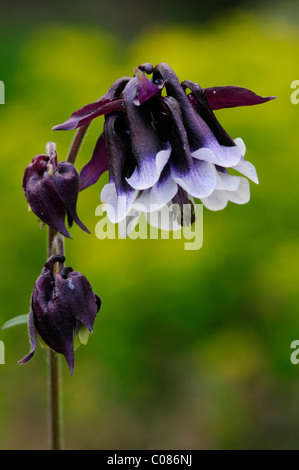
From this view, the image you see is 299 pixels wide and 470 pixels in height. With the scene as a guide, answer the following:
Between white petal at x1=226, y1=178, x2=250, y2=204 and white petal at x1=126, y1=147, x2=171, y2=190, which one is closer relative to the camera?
white petal at x1=126, y1=147, x2=171, y2=190

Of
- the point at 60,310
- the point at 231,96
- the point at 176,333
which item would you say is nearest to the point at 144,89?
the point at 231,96

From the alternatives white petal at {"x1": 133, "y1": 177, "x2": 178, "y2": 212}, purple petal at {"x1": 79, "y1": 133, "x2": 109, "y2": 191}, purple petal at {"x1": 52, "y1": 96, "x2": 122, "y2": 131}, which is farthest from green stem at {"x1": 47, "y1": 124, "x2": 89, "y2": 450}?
white petal at {"x1": 133, "y1": 177, "x2": 178, "y2": 212}

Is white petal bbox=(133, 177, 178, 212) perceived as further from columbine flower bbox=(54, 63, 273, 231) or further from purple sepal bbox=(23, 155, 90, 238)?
purple sepal bbox=(23, 155, 90, 238)

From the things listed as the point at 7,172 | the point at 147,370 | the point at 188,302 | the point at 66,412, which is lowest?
the point at 66,412

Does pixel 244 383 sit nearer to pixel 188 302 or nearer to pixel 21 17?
pixel 188 302

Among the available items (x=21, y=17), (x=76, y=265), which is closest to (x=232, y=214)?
(x=76, y=265)

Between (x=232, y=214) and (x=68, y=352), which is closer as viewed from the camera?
(x=68, y=352)
